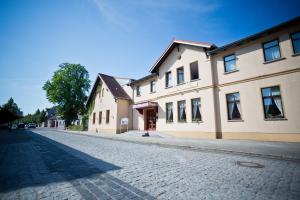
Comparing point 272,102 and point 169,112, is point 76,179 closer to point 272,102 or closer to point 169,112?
point 272,102

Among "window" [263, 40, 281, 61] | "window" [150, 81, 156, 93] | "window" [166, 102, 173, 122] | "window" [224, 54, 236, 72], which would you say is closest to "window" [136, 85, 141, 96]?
"window" [150, 81, 156, 93]

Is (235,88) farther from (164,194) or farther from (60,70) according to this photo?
(60,70)

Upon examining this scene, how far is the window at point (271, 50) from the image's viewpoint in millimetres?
11459

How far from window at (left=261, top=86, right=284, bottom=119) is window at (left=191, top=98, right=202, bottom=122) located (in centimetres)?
513

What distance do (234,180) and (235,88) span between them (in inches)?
418

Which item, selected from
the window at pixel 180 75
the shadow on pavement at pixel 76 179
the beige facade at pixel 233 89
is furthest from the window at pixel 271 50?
the shadow on pavement at pixel 76 179

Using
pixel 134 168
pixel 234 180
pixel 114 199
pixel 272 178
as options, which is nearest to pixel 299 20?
pixel 272 178

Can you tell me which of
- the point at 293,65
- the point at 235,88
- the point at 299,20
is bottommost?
the point at 235,88

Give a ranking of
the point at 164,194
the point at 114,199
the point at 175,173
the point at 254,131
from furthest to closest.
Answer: the point at 254,131 < the point at 175,173 < the point at 164,194 < the point at 114,199

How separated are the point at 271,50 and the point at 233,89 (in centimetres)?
368

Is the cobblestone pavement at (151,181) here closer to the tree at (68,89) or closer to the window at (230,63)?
the window at (230,63)

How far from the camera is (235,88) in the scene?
1322 centimetres

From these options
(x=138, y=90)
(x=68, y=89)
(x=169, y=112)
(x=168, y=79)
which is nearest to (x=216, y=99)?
(x=169, y=112)

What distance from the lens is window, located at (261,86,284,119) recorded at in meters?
11.0
